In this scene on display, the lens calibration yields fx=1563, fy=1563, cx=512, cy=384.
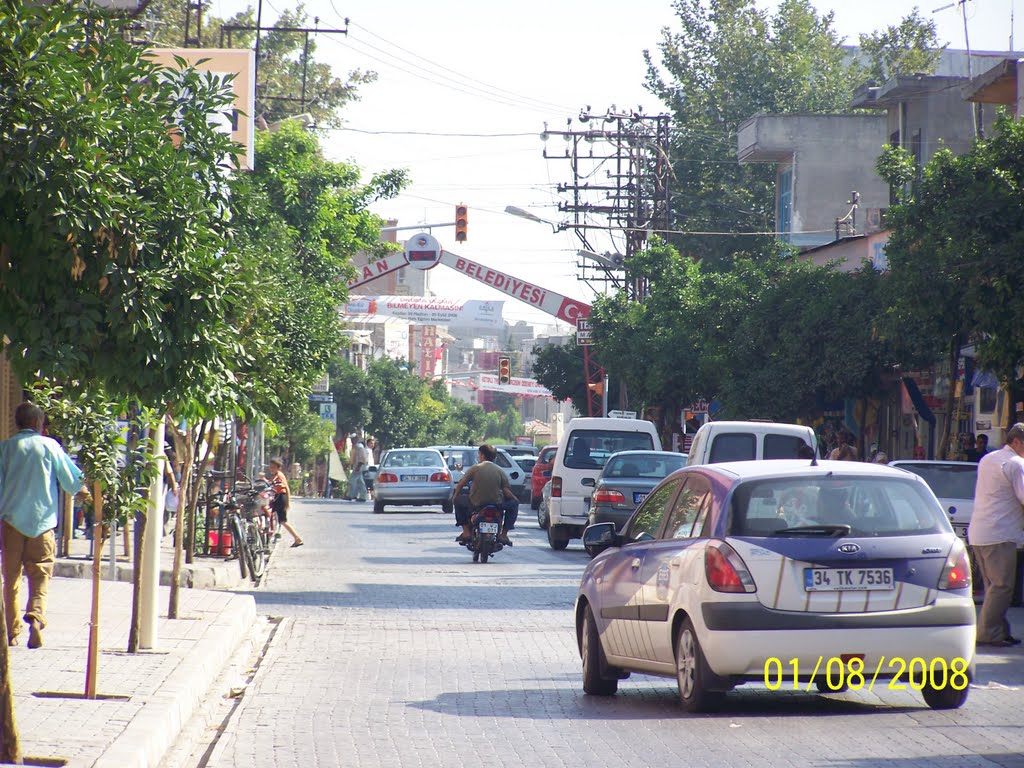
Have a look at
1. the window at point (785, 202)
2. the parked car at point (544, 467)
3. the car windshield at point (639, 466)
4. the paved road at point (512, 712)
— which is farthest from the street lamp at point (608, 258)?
the paved road at point (512, 712)

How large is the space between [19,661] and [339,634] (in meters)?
3.90

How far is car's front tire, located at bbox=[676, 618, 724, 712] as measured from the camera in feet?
29.0

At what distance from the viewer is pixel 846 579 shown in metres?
8.77

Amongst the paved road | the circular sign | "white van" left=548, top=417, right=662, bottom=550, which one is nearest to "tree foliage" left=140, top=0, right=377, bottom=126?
the circular sign

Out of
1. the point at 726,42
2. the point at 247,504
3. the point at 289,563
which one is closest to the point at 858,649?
the point at 247,504

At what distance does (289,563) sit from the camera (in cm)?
2291

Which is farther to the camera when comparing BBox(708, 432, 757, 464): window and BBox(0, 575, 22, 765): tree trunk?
BBox(708, 432, 757, 464): window

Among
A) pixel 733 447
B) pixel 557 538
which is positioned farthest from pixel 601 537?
pixel 557 538

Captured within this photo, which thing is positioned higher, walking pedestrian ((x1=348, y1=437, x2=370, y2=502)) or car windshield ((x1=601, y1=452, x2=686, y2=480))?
car windshield ((x1=601, y1=452, x2=686, y2=480))

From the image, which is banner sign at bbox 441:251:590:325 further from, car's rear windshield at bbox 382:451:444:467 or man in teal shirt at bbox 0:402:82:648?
man in teal shirt at bbox 0:402:82:648

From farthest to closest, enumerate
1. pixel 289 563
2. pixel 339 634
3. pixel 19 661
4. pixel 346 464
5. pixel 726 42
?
1. pixel 346 464
2. pixel 726 42
3. pixel 289 563
4. pixel 339 634
5. pixel 19 661

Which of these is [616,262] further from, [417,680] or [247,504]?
[417,680]

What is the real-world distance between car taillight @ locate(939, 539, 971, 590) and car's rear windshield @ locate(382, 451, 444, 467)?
101 ft

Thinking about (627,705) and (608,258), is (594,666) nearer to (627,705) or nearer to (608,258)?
(627,705)
